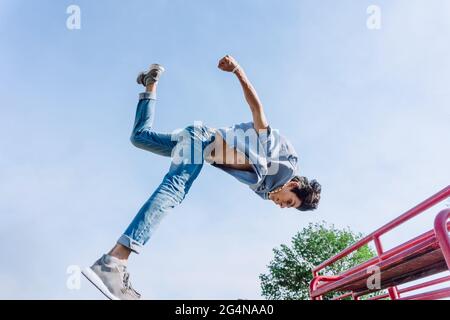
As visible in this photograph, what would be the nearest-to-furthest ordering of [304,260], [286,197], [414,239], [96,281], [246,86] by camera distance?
[96,281] → [414,239] → [246,86] → [286,197] → [304,260]

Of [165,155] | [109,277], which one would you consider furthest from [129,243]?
[165,155]

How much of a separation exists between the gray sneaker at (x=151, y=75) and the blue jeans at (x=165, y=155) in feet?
0.38

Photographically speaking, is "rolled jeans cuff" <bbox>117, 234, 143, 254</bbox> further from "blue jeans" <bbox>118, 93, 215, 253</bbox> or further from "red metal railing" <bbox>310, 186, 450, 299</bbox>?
"red metal railing" <bbox>310, 186, 450, 299</bbox>

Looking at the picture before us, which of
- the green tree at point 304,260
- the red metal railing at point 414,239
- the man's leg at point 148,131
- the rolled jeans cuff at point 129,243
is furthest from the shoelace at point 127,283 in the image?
the green tree at point 304,260

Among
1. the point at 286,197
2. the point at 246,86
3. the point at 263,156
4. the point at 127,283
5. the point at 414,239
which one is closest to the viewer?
the point at 127,283

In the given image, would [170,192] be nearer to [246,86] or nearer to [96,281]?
[96,281]

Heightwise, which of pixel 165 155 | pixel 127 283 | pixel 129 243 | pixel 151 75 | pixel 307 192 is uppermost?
pixel 151 75

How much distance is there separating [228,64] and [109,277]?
4.85 feet

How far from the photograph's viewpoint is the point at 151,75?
104 inches

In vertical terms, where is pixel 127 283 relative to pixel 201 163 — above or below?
below

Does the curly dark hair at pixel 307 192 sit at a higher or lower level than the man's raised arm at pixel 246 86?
lower

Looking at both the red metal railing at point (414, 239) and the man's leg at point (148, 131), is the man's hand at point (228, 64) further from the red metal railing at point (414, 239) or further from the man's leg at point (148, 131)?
the red metal railing at point (414, 239)

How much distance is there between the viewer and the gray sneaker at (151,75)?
264cm
